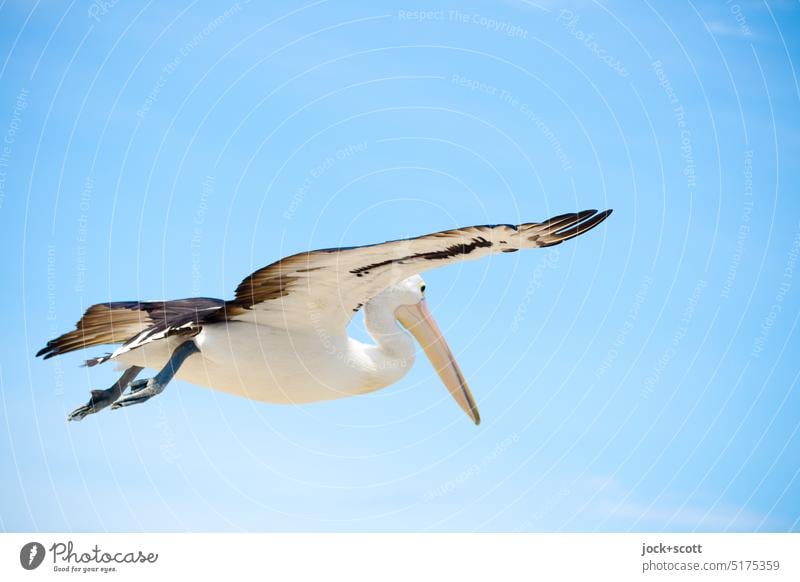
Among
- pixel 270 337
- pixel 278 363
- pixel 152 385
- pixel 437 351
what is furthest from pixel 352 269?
pixel 437 351

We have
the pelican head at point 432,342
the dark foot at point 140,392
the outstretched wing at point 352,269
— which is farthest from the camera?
the pelican head at point 432,342

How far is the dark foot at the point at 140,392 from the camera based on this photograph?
1155 cm

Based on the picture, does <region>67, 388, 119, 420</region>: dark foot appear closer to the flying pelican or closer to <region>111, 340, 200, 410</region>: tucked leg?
the flying pelican

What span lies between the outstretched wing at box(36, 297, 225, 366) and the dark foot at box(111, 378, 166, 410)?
3.37 ft

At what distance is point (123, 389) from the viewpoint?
1273 centimetres

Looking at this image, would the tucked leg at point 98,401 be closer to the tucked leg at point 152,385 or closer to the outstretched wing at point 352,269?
the tucked leg at point 152,385

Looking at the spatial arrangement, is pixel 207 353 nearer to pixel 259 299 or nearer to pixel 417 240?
pixel 259 299

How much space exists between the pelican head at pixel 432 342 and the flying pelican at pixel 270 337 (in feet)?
1.89

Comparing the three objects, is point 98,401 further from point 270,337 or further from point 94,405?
point 270,337

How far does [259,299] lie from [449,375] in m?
3.93

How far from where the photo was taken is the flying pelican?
1126 centimetres

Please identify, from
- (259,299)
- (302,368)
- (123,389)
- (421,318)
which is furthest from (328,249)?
(421,318)

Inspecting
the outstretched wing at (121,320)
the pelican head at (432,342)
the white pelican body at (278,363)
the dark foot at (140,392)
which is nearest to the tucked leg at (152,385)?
the dark foot at (140,392)
